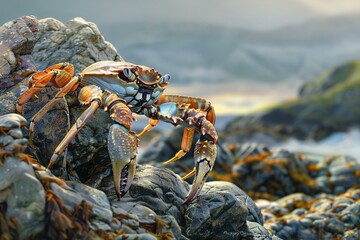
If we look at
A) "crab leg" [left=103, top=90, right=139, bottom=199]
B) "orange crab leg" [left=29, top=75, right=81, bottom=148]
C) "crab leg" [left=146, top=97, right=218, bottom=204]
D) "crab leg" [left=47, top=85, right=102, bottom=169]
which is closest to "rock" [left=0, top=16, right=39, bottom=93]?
"orange crab leg" [left=29, top=75, right=81, bottom=148]

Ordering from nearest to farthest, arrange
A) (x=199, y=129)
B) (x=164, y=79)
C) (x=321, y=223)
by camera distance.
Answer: (x=199, y=129), (x=164, y=79), (x=321, y=223)

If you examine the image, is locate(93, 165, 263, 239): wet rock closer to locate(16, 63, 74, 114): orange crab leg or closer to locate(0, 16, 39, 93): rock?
locate(16, 63, 74, 114): orange crab leg

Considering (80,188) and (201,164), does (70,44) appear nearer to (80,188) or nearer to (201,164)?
(201,164)

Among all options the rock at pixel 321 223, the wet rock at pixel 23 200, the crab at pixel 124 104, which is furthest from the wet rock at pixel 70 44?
the rock at pixel 321 223

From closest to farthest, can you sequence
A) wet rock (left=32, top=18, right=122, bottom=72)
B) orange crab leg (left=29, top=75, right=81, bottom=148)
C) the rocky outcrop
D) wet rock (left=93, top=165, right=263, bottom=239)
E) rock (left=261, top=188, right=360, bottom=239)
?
the rocky outcrop < wet rock (left=93, top=165, right=263, bottom=239) < orange crab leg (left=29, top=75, right=81, bottom=148) < wet rock (left=32, top=18, right=122, bottom=72) < rock (left=261, top=188, right=360, bottom=239)

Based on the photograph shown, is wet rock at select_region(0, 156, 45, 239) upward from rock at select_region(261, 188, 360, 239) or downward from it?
upward

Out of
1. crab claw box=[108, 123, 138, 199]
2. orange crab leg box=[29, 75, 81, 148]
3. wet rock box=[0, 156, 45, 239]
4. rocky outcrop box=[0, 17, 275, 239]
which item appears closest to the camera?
wet rock box=[0, 156, 45, 239]

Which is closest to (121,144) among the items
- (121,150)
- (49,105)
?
(121,150)
